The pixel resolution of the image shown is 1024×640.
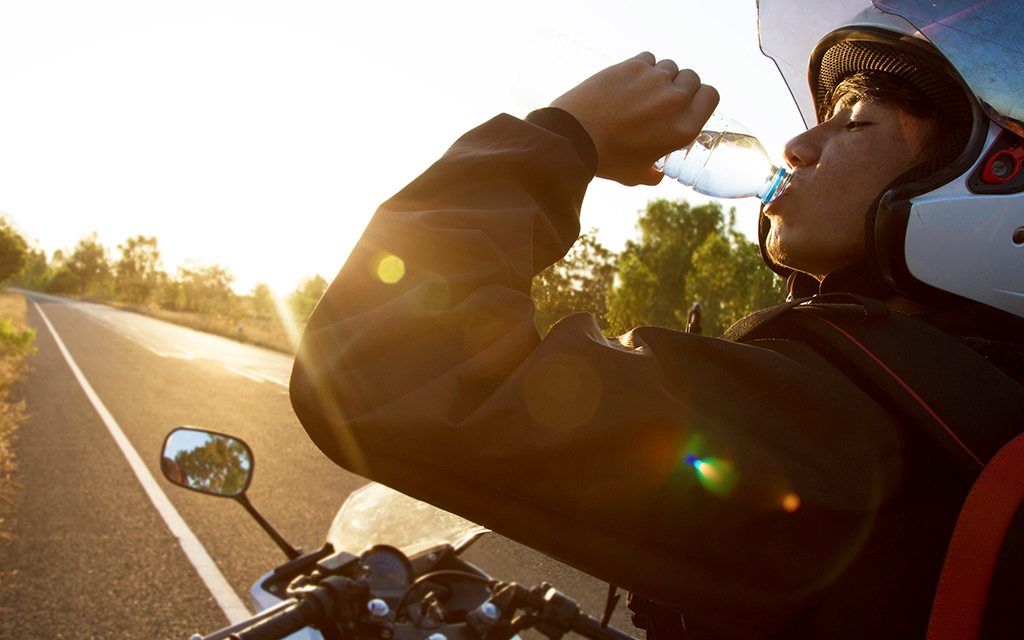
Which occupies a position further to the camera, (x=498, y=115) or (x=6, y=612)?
(x=6, y=612)

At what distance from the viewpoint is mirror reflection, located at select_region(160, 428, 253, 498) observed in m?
2.06

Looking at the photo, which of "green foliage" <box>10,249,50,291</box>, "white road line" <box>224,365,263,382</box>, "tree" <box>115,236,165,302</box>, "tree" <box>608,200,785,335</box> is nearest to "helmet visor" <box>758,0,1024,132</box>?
"tree" <box>608,200,785,335</box>

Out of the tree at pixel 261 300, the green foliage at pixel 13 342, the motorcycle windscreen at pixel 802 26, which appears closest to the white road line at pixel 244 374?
the green foliage at pixel 13 342

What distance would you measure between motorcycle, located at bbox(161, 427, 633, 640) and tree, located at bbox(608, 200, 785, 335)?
0.90m

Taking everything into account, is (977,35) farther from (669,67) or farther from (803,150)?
(669,67)

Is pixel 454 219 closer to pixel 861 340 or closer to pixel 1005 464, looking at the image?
pixel 861 340

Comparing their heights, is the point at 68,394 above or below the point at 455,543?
below

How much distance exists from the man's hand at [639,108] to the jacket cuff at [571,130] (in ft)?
0.08

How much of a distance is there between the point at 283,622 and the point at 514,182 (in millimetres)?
1082

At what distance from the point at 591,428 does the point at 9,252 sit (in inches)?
2165

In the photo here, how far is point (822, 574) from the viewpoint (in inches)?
29.8

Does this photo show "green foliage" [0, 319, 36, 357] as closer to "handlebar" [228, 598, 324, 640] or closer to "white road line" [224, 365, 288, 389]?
"white road line" [224, 365, 288, 389]

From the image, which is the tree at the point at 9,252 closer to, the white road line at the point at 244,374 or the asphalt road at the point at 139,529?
the white road line at the point at 244,374

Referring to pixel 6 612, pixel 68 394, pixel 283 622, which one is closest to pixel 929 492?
pixel 283 622
